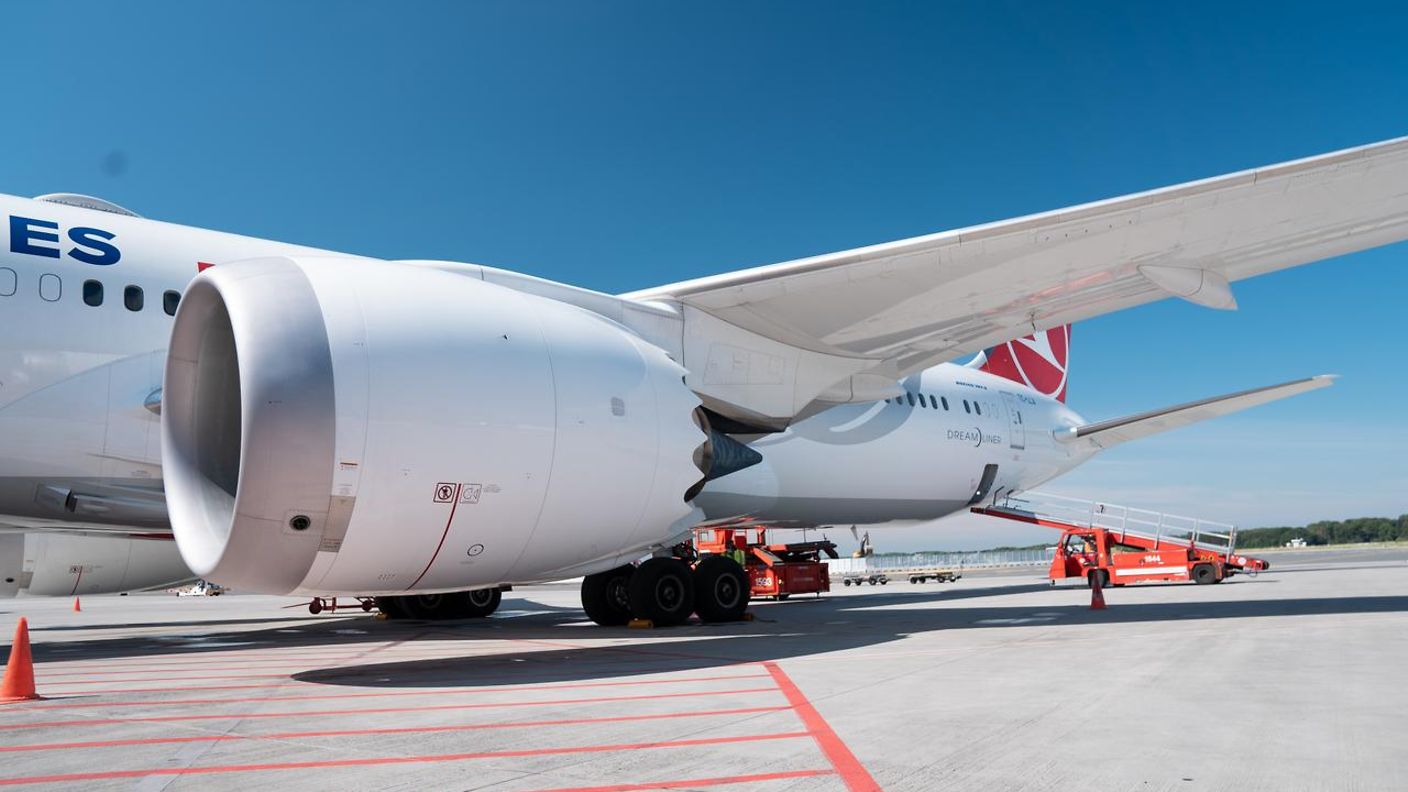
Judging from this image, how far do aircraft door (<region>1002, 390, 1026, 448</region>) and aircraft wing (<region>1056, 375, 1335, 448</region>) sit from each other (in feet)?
4.38

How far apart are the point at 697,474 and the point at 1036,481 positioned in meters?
12.1

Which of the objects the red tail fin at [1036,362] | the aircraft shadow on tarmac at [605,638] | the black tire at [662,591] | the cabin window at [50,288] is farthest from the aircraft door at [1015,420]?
the cabin window at [50,288]

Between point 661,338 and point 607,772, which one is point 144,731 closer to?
point 607,772

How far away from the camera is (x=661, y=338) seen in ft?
31.9

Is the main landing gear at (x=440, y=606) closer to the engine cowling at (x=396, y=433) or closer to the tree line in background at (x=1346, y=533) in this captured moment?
the engine cowling at (x=396, y=433)

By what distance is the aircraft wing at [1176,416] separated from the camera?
1468 centimetres

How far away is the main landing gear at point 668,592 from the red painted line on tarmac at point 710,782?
763 cm

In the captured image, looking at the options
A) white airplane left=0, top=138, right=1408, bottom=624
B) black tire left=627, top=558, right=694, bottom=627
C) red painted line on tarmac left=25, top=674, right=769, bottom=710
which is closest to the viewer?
red painted line on tarmac left=25, top=674, right=769, bottom=710

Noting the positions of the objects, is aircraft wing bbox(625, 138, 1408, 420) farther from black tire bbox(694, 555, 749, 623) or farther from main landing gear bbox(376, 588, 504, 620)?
main landing gear bbox(376, 588, 504, 620)

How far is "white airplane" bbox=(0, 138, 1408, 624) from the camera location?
6.62m

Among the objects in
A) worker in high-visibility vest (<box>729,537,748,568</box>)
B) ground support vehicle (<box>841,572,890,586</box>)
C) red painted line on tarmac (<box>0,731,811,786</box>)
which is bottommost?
ground support vehicle (<box>841,572,890,586</box>)

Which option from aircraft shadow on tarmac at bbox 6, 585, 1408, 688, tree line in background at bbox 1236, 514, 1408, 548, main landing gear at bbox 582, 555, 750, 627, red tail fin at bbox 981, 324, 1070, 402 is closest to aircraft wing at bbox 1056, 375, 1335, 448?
red tail fin at bbox 981, 324, 1070, 402

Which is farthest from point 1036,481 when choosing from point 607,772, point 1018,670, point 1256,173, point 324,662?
point 607,772

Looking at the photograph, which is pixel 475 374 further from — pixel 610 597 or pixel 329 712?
pixel 610 597
